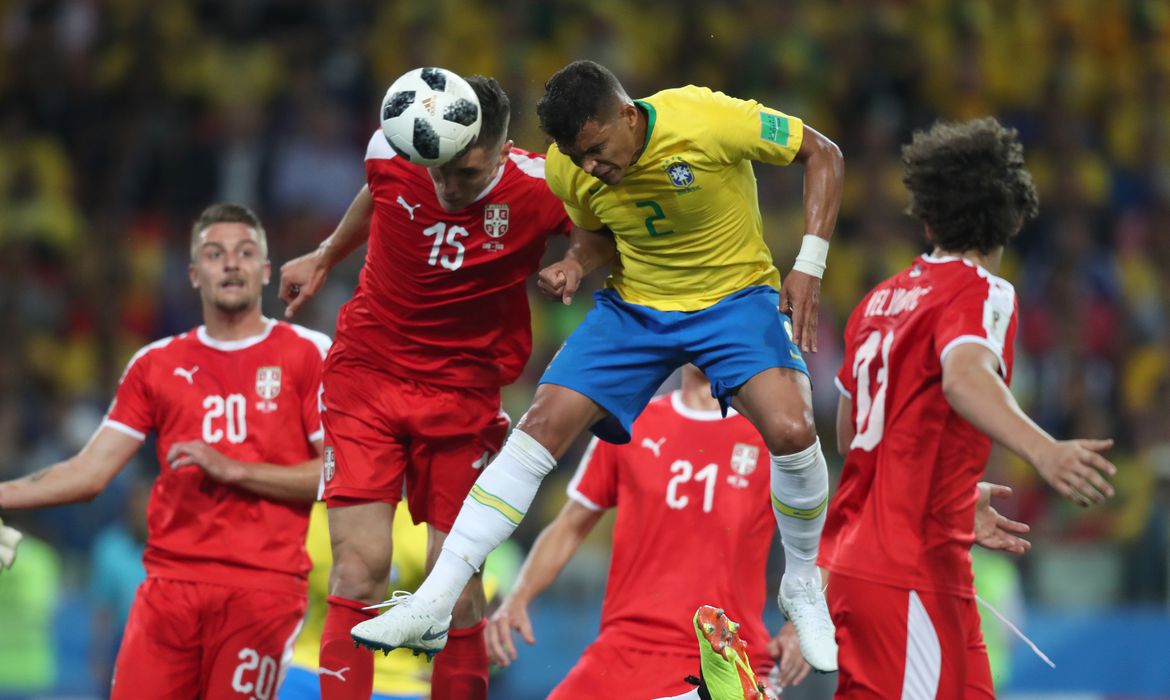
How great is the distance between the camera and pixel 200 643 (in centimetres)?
651

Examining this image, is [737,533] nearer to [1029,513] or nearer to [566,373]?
[566,373]

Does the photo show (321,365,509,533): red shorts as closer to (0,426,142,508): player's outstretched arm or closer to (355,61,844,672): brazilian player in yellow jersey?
(355,61,844,672): brazilian player in yellow jersey

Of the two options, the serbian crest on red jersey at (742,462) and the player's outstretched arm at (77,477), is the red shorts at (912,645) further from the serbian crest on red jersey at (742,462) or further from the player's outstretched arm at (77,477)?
the player's outstretched arm at (77,477)

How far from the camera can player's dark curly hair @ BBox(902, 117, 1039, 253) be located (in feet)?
17.6

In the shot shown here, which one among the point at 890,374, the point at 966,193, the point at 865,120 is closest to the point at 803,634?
the point at 890,374

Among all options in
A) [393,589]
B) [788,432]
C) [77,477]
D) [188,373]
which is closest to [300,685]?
[393,589]

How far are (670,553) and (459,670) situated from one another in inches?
38.0

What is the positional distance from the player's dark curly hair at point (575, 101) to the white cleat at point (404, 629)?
1603mm

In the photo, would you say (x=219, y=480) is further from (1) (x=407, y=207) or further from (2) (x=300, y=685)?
(1) (x=407, y=207)

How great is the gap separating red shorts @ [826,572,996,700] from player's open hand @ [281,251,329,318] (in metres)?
2.39

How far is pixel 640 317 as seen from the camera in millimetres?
5562

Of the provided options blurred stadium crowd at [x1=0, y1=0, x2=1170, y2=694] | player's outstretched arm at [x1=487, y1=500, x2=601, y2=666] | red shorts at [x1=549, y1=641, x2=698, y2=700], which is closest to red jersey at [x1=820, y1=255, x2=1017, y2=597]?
red shorts at [x1=549, y1=641, x2=698, y2=700]

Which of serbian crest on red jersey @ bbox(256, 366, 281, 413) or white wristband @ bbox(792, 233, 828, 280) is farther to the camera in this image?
serbian crest on red jersey @ bbox(256, 366, 281, 413)

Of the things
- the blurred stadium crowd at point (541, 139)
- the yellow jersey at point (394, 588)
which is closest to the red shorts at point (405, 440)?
the yellow jersey at point (394, 588)
